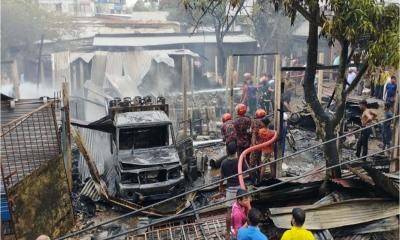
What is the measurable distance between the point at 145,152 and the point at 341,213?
17.0 ft

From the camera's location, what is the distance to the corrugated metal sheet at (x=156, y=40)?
27.4 metres

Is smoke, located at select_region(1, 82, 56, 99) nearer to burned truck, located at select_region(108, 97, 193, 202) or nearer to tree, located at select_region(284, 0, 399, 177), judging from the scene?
burned truck, located at select_region(108, 97, 193, 202)

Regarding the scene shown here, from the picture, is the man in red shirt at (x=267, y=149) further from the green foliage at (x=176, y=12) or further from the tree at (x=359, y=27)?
the green foliage at (x=176, y=12)

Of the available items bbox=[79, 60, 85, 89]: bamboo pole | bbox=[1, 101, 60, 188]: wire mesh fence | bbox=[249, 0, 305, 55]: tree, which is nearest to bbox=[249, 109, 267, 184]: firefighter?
bbox=[1, 101, 60, 188]: wire mesh fence

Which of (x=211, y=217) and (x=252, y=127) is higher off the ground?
(x=252, y=127)

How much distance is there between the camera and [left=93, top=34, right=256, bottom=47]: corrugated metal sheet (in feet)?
89.9

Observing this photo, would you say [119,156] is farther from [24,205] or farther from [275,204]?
[275,204]

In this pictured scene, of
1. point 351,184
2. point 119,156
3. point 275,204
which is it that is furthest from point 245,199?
point 119,156

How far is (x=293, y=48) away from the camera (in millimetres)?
31609

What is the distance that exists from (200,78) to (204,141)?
12441mm

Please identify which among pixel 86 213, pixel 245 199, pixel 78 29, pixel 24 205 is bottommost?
pixel 86 213

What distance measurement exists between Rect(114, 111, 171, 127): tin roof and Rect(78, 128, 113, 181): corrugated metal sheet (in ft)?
2.85

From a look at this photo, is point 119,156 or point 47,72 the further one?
point 47,72

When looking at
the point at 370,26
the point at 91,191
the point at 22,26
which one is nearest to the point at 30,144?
the point at 91,191
